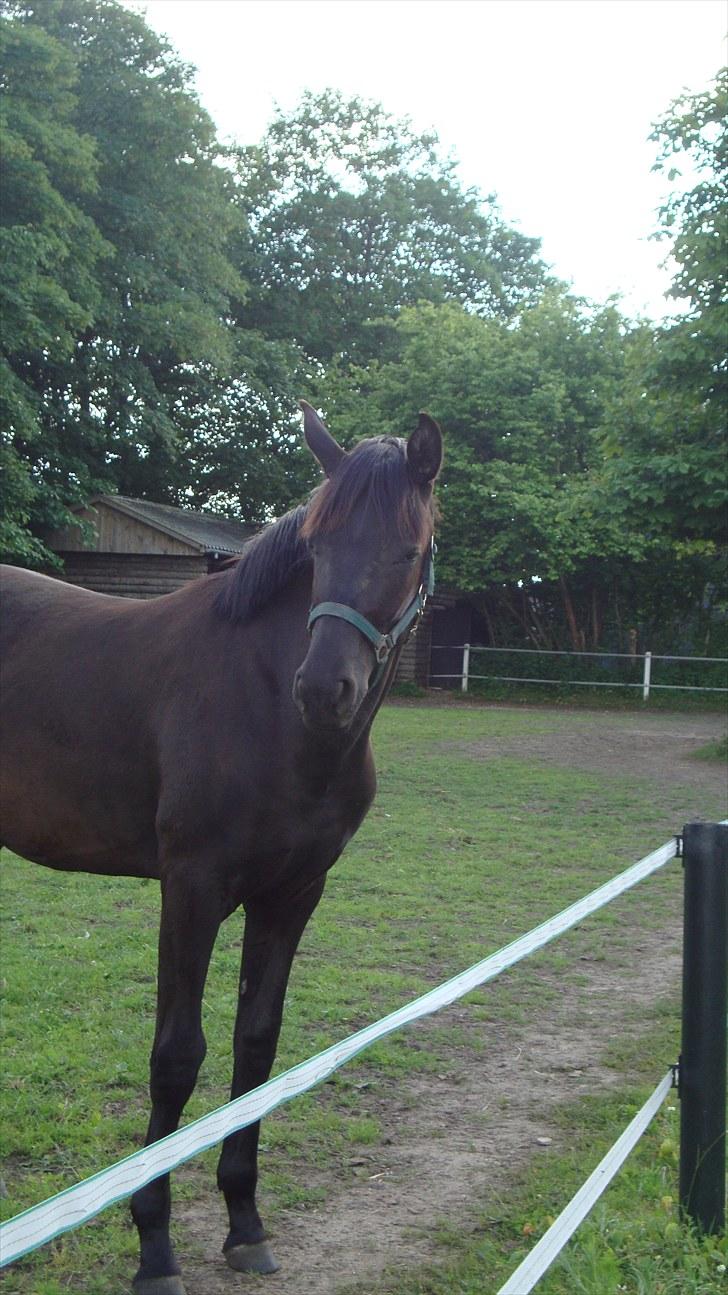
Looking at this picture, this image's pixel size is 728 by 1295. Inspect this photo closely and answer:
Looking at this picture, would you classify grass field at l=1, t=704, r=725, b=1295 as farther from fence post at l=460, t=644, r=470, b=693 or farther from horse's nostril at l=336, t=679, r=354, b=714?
fence post at l=460, t=644, r=470, b=693

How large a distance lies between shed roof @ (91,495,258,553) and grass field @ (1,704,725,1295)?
50.3ft

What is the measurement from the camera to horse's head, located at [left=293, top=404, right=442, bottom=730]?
2.72 m

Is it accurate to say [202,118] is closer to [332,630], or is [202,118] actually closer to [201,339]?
[201,339]

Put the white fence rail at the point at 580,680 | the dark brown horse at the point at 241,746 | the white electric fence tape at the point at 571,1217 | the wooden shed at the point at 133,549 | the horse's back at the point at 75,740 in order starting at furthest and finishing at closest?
1. the wooden shed at the point at 133,549
2. the white fence rail at the point at 580,680
3. the horse's back at the point at 75,740
4. the dark brown horse at the point at 241,746
5. the white electric fence tape at the point at 571,1217

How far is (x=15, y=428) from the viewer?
22.9 m

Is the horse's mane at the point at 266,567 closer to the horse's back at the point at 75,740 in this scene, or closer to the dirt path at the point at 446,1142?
the horse's back at the point at 75,740

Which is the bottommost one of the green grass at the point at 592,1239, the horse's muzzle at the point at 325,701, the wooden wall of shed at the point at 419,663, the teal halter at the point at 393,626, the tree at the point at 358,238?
the green grass at the point at 592,1239

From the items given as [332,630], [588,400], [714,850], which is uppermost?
[588,400]

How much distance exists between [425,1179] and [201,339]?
2691cm

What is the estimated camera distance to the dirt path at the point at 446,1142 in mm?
3189

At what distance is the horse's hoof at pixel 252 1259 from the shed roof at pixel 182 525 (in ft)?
69.9

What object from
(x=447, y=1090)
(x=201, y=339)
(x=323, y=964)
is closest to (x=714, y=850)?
(x=447, y=1090)

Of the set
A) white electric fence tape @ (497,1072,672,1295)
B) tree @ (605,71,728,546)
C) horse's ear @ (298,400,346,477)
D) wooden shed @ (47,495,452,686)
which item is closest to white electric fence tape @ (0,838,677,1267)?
white electric fence tape @ (497,1072,672,1295)

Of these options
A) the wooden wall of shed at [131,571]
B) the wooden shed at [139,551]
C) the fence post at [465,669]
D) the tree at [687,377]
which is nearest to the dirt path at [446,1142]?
the tree at [687,377]
